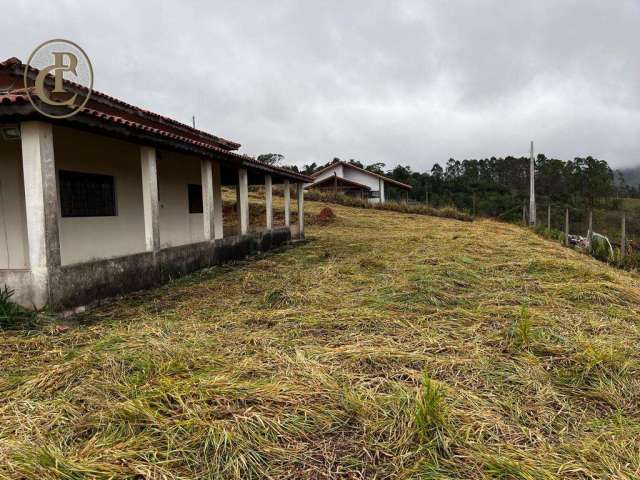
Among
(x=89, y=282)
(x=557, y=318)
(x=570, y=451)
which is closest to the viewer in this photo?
(x=570, y=451)

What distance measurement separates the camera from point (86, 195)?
258 inches

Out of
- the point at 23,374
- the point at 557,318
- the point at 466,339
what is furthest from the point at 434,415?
the point at 23,374

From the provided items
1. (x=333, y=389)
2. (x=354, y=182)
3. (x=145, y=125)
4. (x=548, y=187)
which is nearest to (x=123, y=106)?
(x=145, y=125)

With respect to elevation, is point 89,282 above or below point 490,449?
above

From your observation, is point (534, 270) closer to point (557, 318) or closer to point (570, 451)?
point (557, 318)

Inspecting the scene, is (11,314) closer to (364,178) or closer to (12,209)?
(12,209)

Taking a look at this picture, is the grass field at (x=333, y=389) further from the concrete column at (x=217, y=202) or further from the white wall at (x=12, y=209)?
the concrete column at (x=217, y=202)

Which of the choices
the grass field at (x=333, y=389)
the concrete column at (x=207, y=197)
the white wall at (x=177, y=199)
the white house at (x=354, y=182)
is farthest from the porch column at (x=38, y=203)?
the white house at (x=354, y=182)

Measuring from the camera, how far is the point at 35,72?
6.18 metres

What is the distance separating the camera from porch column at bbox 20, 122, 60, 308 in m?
4.38

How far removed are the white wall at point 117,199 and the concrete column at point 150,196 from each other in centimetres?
88

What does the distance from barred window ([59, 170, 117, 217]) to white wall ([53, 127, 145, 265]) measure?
86 mm

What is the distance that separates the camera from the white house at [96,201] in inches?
173

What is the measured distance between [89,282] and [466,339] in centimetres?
455
